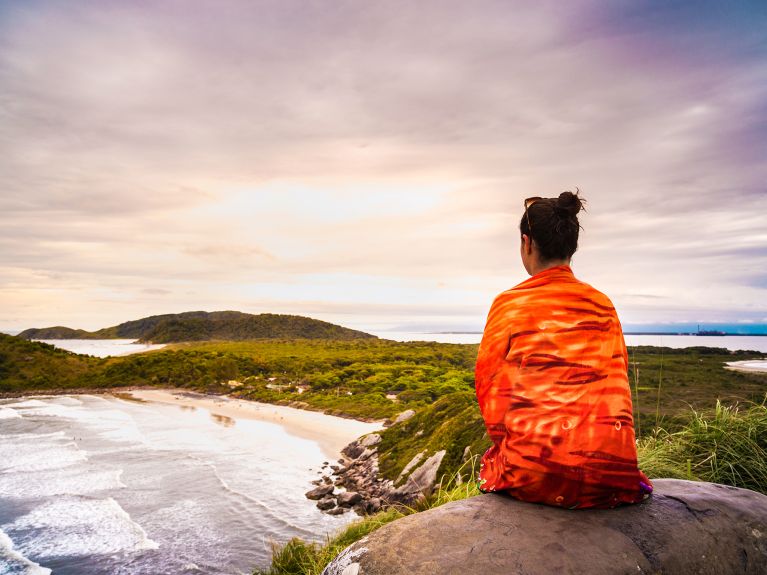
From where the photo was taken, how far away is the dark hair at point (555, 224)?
3.39 metres

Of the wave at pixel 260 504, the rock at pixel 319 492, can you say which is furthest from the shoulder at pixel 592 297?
the rock at pixel 319 492

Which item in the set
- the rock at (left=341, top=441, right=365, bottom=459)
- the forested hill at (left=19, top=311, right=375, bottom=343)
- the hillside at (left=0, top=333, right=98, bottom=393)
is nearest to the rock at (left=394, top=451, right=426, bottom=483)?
the rock at (left=341, top=441, right=365, bottom=459)

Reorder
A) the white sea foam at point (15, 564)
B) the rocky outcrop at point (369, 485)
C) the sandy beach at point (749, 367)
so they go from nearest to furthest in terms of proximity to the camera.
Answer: the white sea foam at point (15, 564) < the rocky outcrop at point (369, 485) < the sandy beach at point (749, 367)

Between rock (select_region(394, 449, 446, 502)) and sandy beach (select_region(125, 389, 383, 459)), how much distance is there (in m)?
8.71

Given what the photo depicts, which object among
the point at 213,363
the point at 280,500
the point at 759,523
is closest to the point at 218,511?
the point at 280,500

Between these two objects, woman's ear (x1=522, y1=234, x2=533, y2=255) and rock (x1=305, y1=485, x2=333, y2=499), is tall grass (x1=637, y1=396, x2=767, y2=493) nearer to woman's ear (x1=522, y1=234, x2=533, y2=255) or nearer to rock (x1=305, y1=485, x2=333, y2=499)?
woman's ear (x1=522, y1=234, x2=533, y2=255)

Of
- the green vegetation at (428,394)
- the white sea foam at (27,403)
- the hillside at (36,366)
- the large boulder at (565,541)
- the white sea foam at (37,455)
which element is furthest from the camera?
the hillside at (36,366)

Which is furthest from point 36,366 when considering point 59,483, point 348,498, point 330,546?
point 330,546

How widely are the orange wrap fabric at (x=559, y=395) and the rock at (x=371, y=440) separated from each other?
1992 cm

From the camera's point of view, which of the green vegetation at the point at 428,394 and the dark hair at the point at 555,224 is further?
the green vegetation at the point at 428,394

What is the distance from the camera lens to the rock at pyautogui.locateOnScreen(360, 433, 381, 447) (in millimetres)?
22636

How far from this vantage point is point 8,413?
38.9 m

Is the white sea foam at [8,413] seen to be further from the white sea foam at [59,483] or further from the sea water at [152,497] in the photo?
the white sea foam at [59,483]

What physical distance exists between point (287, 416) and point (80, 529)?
2127 cm
